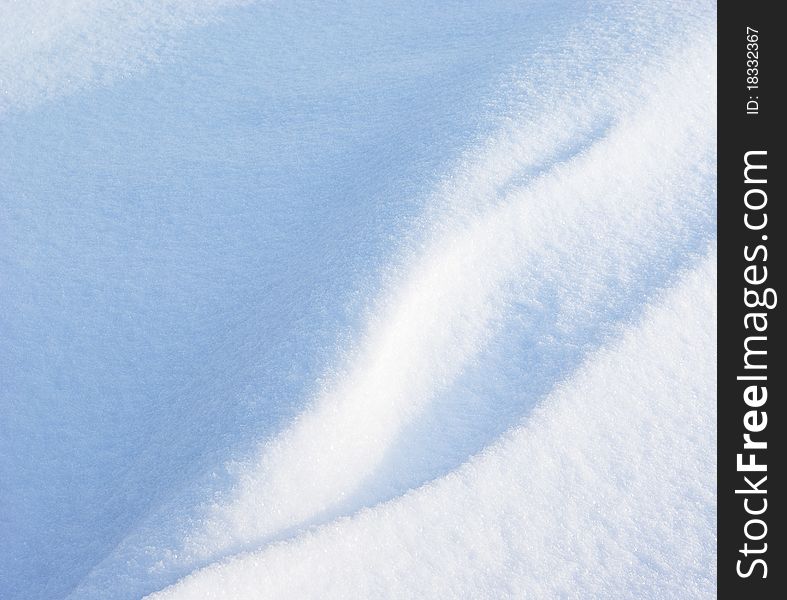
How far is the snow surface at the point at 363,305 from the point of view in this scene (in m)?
0.97

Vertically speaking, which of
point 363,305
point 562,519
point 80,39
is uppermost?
point 80,39

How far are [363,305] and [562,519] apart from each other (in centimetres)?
41

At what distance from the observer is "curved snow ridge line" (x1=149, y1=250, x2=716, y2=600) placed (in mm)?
918

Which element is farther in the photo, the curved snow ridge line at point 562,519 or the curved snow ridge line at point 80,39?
the curved snow ridge line at point 80,39

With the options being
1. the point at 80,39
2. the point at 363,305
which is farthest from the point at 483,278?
the point at 80,39

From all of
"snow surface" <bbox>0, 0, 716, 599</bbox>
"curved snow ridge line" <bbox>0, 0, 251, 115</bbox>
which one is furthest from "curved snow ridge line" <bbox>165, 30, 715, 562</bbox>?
"curved snow ridge line" <bbox>0, 0, 251, 115</bbox>

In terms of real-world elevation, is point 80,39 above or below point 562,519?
above

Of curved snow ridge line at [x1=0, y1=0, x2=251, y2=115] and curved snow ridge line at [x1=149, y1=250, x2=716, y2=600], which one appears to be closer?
curved snow ridge line at [x1=149, y1=250, x2=716, y2=600]

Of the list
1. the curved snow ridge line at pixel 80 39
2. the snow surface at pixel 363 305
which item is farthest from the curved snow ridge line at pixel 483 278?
the curved snow ridge line at pixel 80 39

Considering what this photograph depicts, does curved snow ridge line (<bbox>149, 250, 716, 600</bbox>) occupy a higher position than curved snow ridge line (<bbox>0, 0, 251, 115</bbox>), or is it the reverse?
curved snow ridge line (<bbox>0, 0, 251, 115</bbox>)
